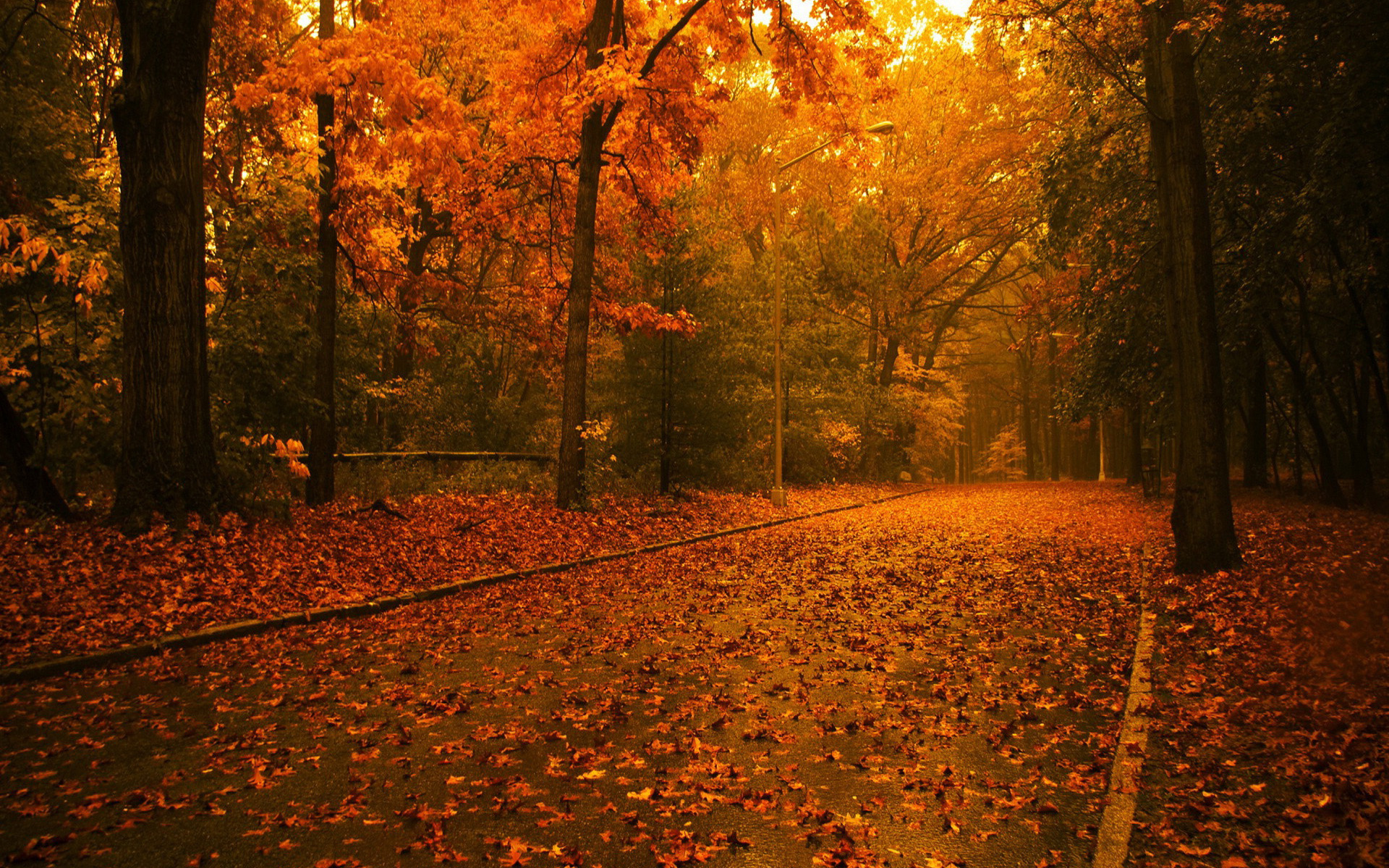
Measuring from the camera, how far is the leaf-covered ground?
11.3ft

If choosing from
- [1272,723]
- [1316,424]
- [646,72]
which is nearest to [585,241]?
[646,72]

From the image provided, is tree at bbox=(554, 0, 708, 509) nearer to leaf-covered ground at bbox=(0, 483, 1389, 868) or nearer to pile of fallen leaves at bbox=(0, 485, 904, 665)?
pile of fallen leaves at bbox=(0, 485, 904, 665)

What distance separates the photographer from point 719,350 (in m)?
19.8

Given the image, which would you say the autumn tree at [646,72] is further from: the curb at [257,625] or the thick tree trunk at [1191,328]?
the thick tree trunk at [1191,328]

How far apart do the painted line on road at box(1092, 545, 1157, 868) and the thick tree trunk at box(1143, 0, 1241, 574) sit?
11.7 ft

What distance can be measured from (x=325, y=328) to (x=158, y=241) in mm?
4740

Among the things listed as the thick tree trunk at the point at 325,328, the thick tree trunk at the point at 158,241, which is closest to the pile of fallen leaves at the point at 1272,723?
the thick tree trunk at the point at 158,241

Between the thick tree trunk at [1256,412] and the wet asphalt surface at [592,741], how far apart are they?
521 inches

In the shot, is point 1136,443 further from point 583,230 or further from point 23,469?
point 23,469

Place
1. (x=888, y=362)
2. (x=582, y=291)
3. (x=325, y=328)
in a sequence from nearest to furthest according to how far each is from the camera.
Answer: (x=325, y=328)
(x=582, y=291)
(x=888, y=362)

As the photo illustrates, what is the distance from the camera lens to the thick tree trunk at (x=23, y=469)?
28.8ft

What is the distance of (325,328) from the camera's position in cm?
1345

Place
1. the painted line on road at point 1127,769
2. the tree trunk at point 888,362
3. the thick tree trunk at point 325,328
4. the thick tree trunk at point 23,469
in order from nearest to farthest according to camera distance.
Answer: the painted line on road at point 1127,769, the thick tree trunk at point 23,469, the thick tree trunk at point 325,328, the tree trunk at point 888,362

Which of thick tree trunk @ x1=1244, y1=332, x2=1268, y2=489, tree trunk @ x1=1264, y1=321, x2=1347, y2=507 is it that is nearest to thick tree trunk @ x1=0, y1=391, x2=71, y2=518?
tree trunk @ x1=1264, y1=321, x2=1347, y2=507
